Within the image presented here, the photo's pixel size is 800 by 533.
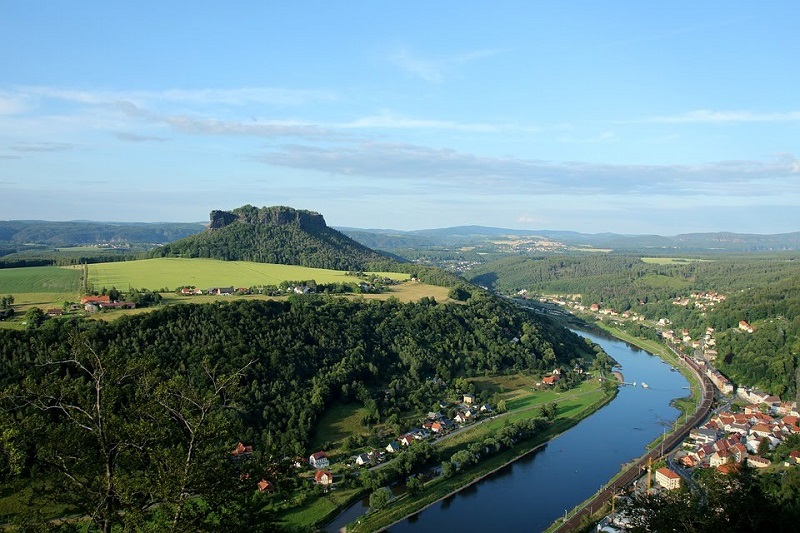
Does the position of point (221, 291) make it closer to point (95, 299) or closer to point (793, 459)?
point (95, 299)

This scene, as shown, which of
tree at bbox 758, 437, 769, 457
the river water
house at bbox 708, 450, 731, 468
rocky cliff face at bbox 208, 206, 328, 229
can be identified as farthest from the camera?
rocky cliff face at bbox 208, 206, 328, 229

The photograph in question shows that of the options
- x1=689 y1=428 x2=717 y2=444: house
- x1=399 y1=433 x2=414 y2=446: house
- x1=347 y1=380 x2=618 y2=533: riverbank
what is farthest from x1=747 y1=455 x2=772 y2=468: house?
x1=399 y1=433 x2=414 y2=446: house

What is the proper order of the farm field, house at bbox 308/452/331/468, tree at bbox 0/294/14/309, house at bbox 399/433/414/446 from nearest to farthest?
1. house at bbox 308/452/331/468
2. house at bbox 399/433/414/446
3. tree at bbox 0/294/14/309
4. the farm field

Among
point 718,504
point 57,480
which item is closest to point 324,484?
point 718,504

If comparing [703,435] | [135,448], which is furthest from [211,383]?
[703,435]

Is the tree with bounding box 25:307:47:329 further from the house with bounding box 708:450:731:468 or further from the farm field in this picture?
the house with bounding box 708:450:731:468

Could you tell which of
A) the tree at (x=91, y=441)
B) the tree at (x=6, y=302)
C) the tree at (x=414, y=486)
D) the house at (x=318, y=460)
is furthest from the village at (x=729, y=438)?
the tree at (x=6, y=302)
